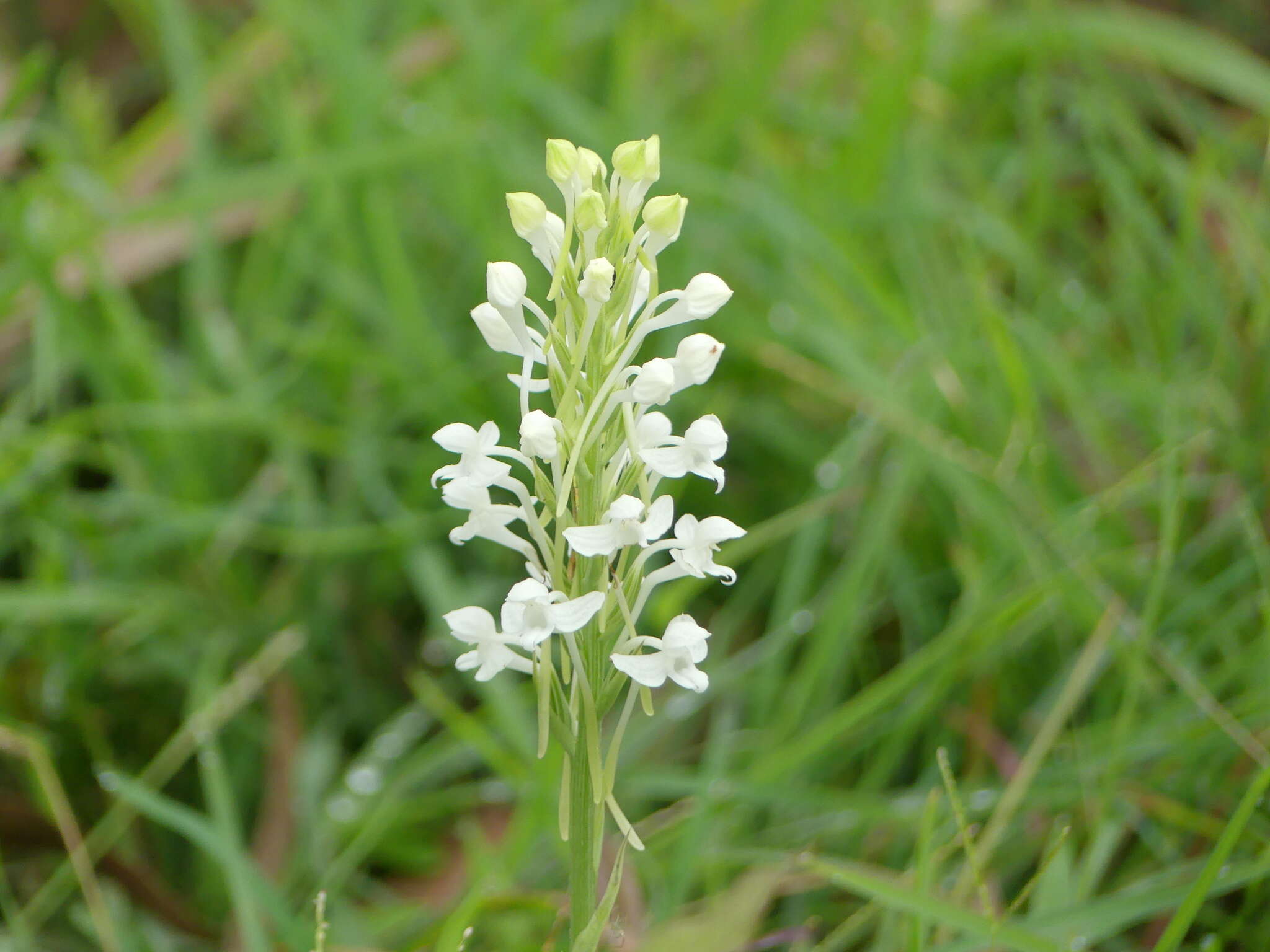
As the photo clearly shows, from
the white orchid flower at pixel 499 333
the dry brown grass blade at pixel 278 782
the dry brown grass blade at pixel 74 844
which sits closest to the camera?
the white orchid flower at pixel 499 333

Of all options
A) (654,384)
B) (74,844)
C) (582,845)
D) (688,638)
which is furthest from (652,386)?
(74,844)

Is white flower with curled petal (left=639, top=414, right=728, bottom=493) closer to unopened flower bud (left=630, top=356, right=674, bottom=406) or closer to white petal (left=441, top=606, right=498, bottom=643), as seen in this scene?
unopened flower bud (left=630, top=356, right=674, bottom=406)

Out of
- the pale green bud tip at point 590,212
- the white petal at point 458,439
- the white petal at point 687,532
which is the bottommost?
the white petal at point 687,532

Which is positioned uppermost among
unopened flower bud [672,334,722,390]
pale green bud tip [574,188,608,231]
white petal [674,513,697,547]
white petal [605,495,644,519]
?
pale green bud tip [574,188,608,231]

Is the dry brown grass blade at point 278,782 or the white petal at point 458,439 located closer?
the white petal at point 458,439

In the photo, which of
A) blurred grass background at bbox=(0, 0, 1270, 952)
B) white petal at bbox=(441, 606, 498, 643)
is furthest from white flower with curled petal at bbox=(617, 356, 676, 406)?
blurred grass background at bbox=(0, 0, 1270, 952)

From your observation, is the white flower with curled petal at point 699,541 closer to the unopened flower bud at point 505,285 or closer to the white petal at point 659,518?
the white petal at point 659,518

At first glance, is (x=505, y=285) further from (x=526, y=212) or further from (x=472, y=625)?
(x=472, y=625)

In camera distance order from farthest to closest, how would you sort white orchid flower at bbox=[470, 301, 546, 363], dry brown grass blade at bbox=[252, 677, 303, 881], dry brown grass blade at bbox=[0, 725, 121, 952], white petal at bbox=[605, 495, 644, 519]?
dry brown grass blade at bbox=[252, 677, 303, 881] < dry brown grass blade at bbox=[0, 725, 121, 952] < white orchid flower at bbox=[470, 301, 546, 363] < white petal at bbox=[605, 495, 644, 519]

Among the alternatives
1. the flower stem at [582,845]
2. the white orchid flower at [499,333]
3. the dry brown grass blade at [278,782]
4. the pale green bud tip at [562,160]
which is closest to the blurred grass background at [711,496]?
the dry brown grass blade at [278,782]
